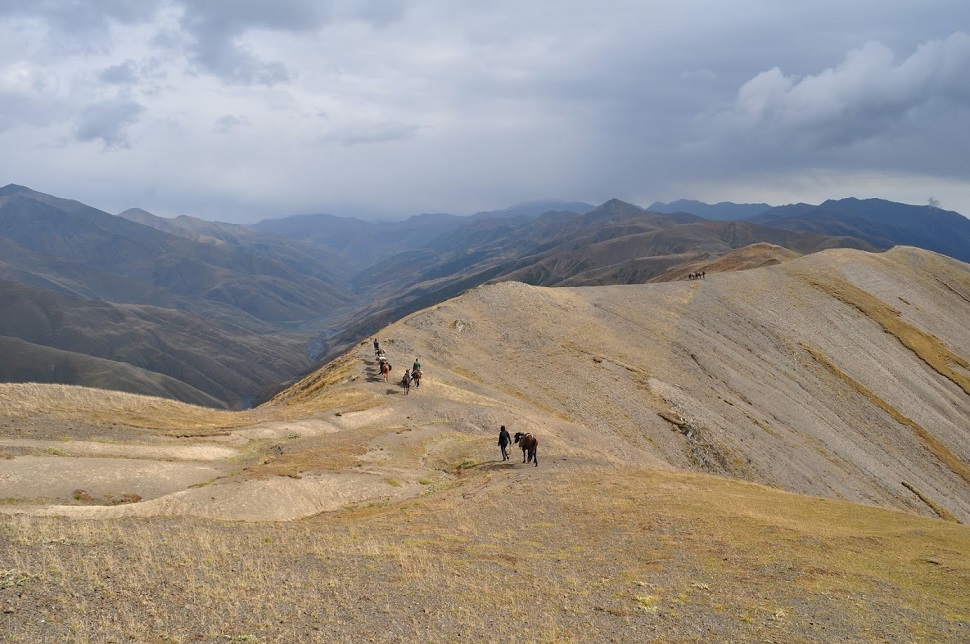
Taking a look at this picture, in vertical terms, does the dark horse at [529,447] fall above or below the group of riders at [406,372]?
below

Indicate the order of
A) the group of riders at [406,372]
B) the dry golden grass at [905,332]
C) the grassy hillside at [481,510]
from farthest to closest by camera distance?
the dry golden grass at [905,332] < the group of riders at [406,372] < the grassy hillside at [481,510]

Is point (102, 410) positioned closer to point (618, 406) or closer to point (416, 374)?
point (416, 374)

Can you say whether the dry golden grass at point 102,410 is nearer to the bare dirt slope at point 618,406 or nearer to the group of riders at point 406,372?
the bare dirt slope at point 618,406

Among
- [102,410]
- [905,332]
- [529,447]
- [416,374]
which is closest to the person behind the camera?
[102,410]

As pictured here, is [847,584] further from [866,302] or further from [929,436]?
[866,302]

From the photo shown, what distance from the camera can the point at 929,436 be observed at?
73125mm

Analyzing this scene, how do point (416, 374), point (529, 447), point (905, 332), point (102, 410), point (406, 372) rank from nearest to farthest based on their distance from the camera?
point (102, 410) → point (529, 447) → point (416, 374) → point (406, 372) → point (905, 332)

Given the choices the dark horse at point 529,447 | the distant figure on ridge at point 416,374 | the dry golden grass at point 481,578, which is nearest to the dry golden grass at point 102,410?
the distant figure on ridge at point 416,374

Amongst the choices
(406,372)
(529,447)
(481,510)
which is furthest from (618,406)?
(481,510)

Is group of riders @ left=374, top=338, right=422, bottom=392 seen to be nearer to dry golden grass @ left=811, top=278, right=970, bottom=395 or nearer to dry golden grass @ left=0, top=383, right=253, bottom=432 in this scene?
dry golden grass @ left=0, top=383, right=253, bottom=432

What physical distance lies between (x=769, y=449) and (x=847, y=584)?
40027mm

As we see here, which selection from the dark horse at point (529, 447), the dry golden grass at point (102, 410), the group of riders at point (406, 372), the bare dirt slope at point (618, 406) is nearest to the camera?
the bare dirt slope at point (618, 406)

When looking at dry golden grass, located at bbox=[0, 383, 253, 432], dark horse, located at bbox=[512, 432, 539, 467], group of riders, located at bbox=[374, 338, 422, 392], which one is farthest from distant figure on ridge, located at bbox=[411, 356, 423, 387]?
dark horse, located at bbox=[512, 432, 539, 467]

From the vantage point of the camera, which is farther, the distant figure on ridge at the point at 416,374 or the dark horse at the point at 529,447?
the distant figure on ridge at the point at 416,374
